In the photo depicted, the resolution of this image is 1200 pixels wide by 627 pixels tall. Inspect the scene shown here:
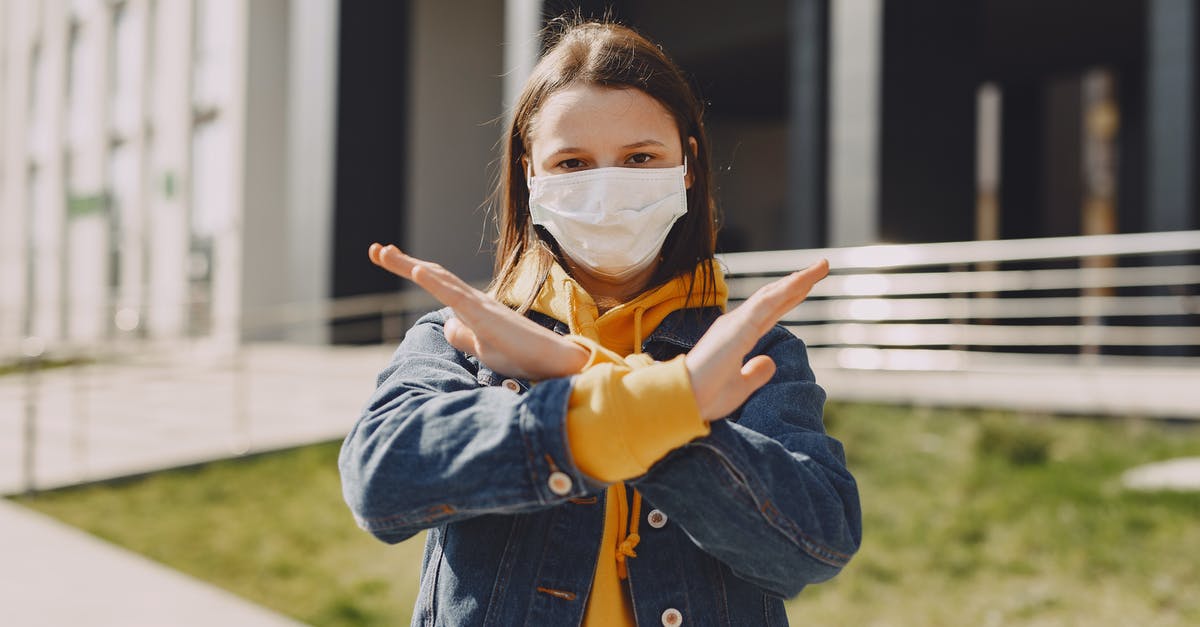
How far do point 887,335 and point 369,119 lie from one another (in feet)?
32.6

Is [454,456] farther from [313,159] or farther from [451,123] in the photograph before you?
[451,123]

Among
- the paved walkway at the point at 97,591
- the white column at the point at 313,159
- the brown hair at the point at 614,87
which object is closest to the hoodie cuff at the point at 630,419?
the brown hair at the point at 614,87

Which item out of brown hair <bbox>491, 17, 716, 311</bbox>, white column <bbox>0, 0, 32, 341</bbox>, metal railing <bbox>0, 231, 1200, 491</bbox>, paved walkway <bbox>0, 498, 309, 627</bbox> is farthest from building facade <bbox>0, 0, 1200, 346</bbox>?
brown hair <bbox>491, 17, 716, 311</bbox>

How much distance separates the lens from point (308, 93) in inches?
632

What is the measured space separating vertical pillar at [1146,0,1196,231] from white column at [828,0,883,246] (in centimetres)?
252

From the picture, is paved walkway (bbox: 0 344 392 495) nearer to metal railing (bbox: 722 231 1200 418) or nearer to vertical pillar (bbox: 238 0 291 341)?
vertical pillar (bbox: 238 0 291 341)

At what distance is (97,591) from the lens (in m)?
5.19

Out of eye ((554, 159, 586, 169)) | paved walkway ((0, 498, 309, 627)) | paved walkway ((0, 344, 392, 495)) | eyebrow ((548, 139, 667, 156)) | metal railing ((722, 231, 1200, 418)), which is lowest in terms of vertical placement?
paved walkway ((0, 498, 309, 627))

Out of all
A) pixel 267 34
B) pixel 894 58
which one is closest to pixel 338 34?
pixel 267 34

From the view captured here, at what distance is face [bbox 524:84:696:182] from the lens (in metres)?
1.50

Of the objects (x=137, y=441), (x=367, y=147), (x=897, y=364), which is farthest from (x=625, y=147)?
(x=367, y=147)

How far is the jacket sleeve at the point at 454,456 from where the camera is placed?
121cm

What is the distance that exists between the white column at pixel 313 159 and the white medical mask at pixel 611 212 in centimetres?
1437

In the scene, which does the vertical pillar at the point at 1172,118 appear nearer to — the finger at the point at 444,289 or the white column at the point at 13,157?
the finger at the point at 444,289
